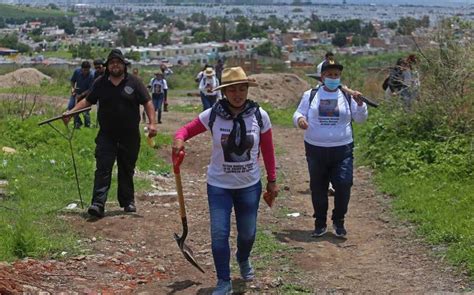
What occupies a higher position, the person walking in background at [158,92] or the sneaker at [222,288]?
the sneaker at [222,288]

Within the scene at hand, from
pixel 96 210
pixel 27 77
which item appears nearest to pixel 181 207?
pixel 96 210

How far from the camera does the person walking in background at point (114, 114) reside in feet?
27.9

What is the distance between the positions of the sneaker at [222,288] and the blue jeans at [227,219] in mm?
31

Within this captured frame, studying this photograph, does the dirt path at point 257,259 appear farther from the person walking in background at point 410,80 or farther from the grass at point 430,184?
the person walking in background at point 410,80

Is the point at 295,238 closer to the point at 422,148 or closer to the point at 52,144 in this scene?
the point at 422,148

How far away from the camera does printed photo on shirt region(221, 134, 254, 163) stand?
617 centimetres

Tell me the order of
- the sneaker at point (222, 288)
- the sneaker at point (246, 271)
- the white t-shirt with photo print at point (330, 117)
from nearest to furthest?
the sneaker at point (222, 288) → the sneaker at point (246, 271) → the white t-shirt with photo print at point (330, 117)

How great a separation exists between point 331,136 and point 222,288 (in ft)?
8.29

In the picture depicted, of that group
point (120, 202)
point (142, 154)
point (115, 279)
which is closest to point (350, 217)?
point (120, 202)

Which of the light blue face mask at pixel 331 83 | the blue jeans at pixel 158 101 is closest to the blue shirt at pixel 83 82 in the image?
the blue jeans at pixel 158 101

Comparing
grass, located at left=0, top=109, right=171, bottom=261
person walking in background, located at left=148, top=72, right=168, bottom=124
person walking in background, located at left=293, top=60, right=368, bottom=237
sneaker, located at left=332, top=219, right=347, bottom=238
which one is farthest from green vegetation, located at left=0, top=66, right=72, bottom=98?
sneaker, located at left=332, top=219, right=347, bottom=238

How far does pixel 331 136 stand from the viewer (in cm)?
809

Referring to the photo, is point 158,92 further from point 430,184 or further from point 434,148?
point 430,184

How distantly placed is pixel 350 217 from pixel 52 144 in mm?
5831
